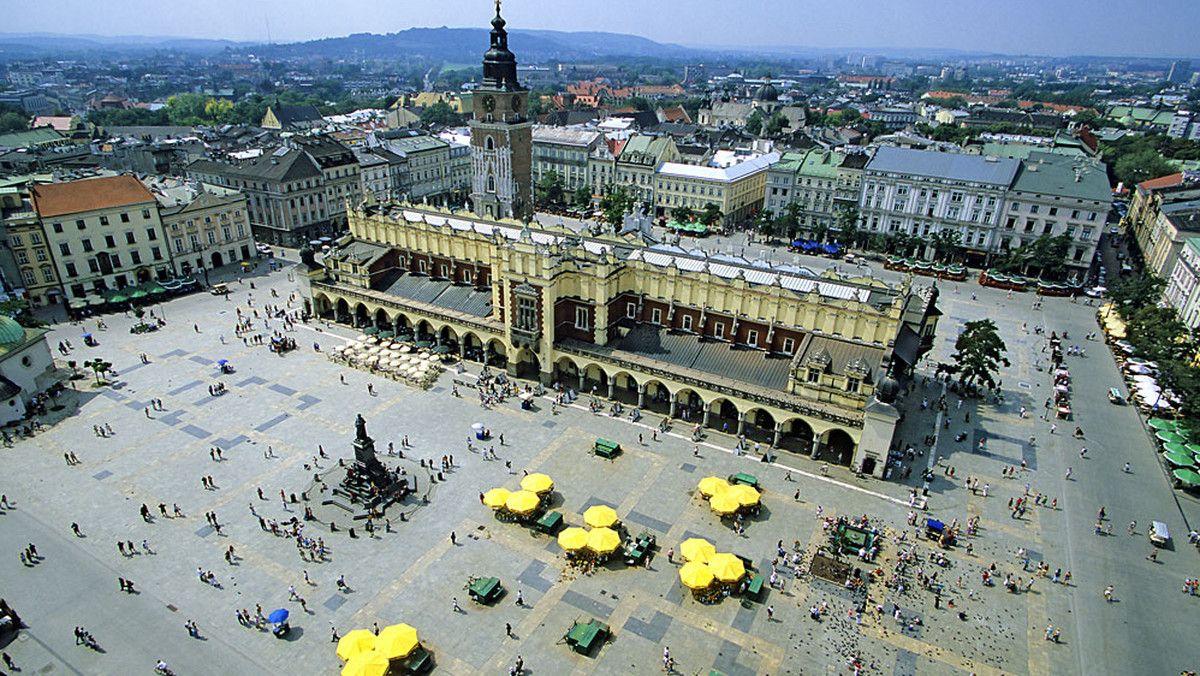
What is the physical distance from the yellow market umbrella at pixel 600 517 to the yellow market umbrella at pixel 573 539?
3.41 ft

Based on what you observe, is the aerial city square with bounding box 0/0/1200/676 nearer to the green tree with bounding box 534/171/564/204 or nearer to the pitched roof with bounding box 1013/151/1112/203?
the pitched roof with bounding box 1013/151/1112/203

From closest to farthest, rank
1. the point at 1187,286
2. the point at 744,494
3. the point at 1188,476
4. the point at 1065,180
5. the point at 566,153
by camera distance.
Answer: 1. the point at 744,494
2. the point at 1188,476
3. the point at 1187,286
4. the point at 1065,180
5. the point at 566,153

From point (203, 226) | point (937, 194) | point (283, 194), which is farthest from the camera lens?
point (283, 194)

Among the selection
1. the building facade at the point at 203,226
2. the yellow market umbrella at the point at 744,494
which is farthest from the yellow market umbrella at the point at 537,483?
the building facade at the point at 203,226

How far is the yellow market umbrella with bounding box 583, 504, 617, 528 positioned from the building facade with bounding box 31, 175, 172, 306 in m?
82.5

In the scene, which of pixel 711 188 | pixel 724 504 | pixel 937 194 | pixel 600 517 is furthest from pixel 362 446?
pixel 937 194

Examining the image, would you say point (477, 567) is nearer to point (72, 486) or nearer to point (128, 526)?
point (128, 526)

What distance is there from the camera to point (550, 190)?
5960 inches

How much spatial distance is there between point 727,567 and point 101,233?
98.7 meters

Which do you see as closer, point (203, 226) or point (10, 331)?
point (10, 331)

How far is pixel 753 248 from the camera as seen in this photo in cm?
12619

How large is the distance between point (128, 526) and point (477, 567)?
92.7 ft

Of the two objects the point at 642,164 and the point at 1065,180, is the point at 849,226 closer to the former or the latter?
the point at 1065,180

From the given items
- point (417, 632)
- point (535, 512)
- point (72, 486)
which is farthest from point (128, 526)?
point (535, 512)
